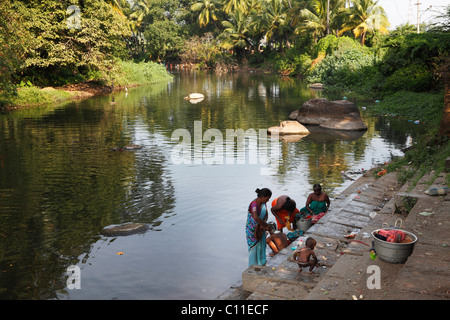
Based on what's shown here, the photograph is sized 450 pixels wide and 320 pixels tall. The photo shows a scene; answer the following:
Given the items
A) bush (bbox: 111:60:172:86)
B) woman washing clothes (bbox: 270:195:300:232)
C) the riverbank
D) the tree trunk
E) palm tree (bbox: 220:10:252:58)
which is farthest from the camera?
palm tree (bbox: 220:10:252:58)

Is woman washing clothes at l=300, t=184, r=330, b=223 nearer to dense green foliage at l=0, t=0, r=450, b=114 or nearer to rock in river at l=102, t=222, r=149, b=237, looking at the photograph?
rock in river at l=102, t=222, r=149, b=237

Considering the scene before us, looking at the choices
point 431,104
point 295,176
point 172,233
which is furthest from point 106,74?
point 172,233

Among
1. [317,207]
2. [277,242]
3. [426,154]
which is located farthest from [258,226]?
[426,154]

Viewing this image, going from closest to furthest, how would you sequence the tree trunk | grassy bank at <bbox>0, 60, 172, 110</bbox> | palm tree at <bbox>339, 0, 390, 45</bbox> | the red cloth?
the red cloth → the tree trunk → grassy bank at <bbox>0, 60, 172, 110</bbox> → palm tree at <bbox>339, 0, 390, 45</bbox>

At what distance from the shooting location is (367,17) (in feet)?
156

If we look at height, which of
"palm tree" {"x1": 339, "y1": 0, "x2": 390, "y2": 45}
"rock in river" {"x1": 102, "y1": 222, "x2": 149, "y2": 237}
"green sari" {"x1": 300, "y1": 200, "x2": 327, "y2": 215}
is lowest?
"rock in river" {"x1": 102, "y1": 222, "x2": 149, "y2": 237}

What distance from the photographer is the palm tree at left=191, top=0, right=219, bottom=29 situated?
76438 mm

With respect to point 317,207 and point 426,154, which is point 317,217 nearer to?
point 317,207

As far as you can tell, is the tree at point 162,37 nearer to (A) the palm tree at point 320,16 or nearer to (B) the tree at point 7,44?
(A) the palm tree at point 320,16

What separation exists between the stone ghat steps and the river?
0.82 metres

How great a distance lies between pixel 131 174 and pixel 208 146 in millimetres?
5301

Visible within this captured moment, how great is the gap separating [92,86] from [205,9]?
41048 mm

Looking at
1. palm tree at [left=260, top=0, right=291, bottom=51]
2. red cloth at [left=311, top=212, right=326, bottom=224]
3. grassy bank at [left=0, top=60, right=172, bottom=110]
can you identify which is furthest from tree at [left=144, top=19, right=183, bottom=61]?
red cloth at [left=311, top=212, right=326, bottom=224]

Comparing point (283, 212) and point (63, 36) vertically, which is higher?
point (63, 36)
